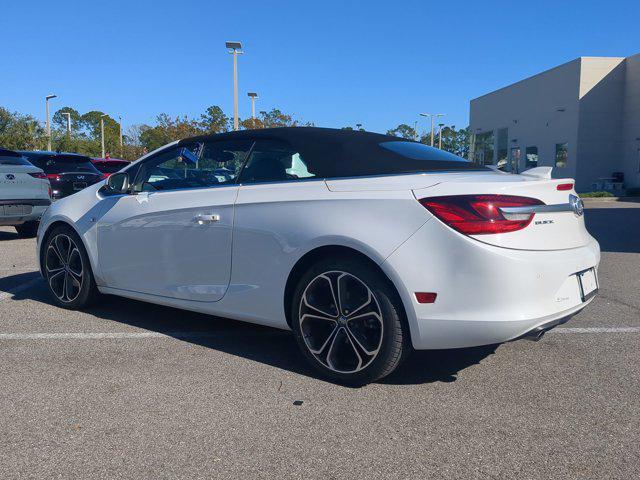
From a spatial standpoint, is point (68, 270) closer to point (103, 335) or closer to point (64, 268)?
point (64, 268)

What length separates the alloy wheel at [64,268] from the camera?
5.14m

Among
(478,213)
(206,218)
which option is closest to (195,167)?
(206,218)

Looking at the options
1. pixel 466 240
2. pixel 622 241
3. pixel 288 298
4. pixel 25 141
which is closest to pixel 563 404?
pixel 466 240

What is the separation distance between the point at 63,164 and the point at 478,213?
1217 cm

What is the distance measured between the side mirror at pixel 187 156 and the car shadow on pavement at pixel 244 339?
130cm

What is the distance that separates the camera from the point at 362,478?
2561 mm

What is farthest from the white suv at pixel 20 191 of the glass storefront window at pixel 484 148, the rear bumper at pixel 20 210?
the glass storefront window at pixel 484 148

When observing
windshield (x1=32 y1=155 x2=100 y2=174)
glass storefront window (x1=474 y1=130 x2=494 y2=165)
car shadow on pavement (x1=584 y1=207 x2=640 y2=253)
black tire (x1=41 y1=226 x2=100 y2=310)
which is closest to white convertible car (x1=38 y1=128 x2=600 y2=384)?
black tire (x1=41 y1=226 x2=100 y2=310)

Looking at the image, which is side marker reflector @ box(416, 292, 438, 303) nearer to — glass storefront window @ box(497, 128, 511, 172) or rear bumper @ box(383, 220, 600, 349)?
rear bumper @ box(383, 220, 600, 349)

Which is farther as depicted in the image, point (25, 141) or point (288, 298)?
point (25, 141)

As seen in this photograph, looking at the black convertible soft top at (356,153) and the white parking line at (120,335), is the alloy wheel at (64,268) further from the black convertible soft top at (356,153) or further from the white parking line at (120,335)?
the black convertible soft top at (356,153)

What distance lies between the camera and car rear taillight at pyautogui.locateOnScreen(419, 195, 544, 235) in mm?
3162

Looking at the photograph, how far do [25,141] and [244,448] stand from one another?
40.9m

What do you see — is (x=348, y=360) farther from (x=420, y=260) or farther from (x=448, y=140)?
(x=448, y=140)
